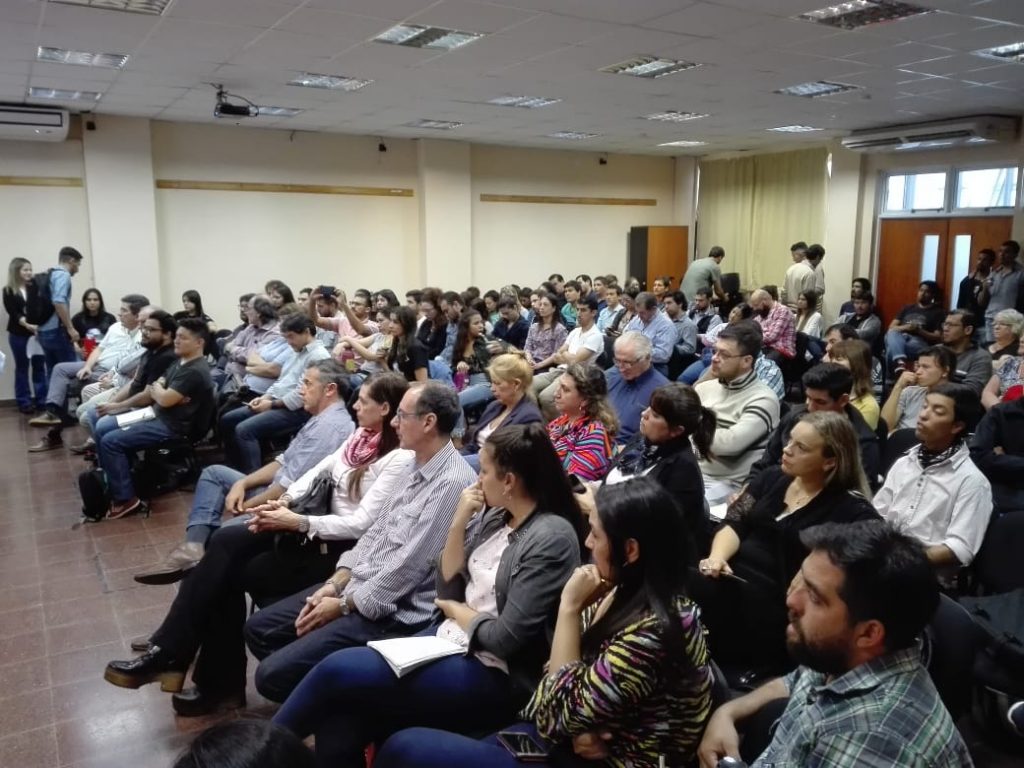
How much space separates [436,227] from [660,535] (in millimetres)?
9683

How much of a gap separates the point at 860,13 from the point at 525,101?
3776mm

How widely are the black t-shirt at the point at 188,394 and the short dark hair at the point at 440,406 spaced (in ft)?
9.21

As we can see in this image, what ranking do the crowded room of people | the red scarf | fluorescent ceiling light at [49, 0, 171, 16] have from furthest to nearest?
fluorescent ceiling light at [49, 0, 171, 16] < the red scarf < the crowded room of people

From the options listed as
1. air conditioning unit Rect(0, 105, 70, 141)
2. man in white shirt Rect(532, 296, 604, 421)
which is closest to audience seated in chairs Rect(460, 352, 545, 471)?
man in white shirt Rect(532, 296, 604, 421)

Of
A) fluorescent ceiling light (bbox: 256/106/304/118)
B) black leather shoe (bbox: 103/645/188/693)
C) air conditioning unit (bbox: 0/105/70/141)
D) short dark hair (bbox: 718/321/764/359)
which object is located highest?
fluorescent ceiling light (bbox: 256/106/304/118)

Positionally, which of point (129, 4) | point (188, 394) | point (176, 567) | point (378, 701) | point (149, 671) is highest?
point (129, 4)

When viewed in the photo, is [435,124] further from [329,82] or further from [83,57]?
[83,57]

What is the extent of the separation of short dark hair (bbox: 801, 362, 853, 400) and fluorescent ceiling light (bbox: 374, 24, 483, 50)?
11.2ft

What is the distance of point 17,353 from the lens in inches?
317

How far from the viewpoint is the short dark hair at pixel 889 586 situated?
129 cm

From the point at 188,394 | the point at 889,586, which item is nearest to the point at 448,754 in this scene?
the point at 889,586

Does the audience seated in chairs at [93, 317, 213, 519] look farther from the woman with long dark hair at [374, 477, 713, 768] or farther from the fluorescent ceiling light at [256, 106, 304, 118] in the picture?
the fluorescent ceiling light at [256, 106, 304, 118]

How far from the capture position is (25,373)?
814cm

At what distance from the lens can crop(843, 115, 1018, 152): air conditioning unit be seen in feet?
27.5
